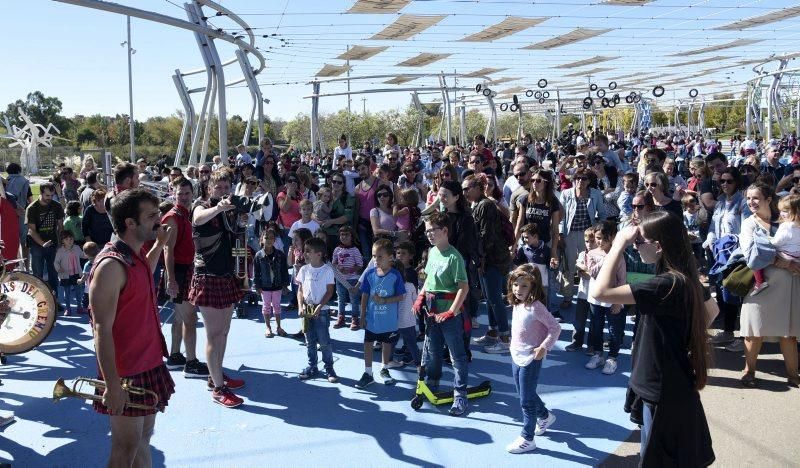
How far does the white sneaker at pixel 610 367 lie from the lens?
571 centimetres

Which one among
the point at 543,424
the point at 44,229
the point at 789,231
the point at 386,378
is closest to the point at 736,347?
the point at 789,231

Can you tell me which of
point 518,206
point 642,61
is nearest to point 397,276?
point 518,206

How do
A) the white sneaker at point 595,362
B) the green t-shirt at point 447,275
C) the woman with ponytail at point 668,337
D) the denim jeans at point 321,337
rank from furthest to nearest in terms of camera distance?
the white sneaker at point 595,362, the denim jeans at point 321,337, the green t-shirt at point 447,275, the woman with ponytail at point 668,337

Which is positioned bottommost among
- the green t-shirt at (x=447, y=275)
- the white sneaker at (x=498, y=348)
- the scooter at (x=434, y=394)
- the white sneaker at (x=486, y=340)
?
the scooter at (x=434, y=394)

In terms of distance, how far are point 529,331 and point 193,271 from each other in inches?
112

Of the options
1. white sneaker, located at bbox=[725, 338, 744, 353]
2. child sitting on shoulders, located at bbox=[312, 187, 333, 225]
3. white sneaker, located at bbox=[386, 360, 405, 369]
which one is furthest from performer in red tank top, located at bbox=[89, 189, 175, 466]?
white sneaker, located at bbox=[725, 338, 744, 353]

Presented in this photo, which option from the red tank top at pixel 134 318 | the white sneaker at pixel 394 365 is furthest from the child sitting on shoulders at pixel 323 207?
the red tank top at pixel 134 318

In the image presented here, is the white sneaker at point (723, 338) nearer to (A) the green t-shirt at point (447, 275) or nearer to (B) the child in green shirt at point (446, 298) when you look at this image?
(B) the child in green shirt at point (446, 298)

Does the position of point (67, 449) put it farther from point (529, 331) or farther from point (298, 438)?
point (529, 331)

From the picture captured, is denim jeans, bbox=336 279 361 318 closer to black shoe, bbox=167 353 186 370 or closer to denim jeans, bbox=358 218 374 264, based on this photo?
denim jeans, bbox=358 218 374 264

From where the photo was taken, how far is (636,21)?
627 inches

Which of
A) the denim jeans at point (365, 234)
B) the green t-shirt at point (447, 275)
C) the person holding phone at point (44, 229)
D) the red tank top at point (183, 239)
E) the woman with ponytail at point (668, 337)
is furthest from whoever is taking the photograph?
the denim jeans at point (365, 234)

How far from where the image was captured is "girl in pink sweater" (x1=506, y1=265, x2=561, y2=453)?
4.20 metres

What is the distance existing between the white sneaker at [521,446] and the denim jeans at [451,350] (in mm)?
712
